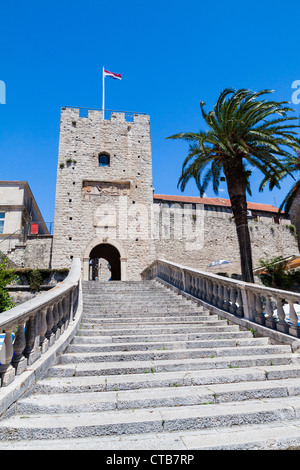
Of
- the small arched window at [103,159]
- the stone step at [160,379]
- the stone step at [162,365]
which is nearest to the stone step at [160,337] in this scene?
the stone step at [162,365]

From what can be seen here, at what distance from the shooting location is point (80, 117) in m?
19.7

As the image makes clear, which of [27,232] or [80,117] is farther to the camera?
[27,232]

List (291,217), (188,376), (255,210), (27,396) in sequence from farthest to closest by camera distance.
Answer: (255,210) < (291,217) < (188,376) < (27,396)

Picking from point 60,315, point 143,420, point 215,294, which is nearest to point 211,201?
point 215,294

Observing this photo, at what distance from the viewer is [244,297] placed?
244 inches

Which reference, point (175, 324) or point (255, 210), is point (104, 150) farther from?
point (255, 210)

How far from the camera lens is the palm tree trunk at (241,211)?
11.4m

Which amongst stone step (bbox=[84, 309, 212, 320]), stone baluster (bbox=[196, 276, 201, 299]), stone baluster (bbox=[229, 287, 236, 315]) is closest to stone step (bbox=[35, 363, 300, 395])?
stone baluster (bbox=[229, 287, 236, 315])

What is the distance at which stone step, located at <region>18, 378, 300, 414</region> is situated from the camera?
3.02 meters

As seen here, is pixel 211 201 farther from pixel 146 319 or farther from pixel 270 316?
pixel 270 316

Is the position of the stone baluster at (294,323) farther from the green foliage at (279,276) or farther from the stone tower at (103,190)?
the stone tower at (103,190)

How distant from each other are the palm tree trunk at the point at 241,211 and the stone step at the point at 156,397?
7931mm
